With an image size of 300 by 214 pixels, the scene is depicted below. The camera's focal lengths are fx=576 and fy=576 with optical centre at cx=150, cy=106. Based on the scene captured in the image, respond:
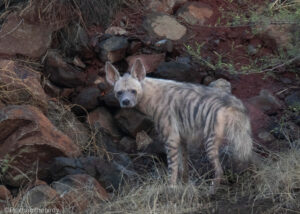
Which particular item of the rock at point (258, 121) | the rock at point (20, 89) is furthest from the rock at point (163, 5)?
the rock at point (20, 89)

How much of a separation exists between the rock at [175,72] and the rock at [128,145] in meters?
1.00

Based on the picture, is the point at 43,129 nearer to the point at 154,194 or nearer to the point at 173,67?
the point at 154,194

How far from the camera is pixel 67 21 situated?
882 centimetres

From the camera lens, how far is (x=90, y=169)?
651 centimetres

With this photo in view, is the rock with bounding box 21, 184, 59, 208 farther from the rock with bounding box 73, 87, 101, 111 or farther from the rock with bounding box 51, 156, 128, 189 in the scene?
the rock with bounding box 73, 87, 101, 111

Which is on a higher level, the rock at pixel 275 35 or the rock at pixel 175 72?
the rock at pixel 275 35

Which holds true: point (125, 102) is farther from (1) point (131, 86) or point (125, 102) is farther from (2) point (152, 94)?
(2) point (152, 94)

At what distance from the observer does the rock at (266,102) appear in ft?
26.8

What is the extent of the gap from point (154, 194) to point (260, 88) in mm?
3191

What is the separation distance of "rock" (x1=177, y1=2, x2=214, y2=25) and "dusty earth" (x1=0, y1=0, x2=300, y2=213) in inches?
0.7

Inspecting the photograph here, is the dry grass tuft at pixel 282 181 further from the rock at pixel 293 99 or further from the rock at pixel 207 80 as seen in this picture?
the rock at pixel 207 80

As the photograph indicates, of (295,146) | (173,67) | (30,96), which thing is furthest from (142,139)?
(295,146)

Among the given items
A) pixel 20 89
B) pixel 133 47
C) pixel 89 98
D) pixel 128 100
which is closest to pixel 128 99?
pixel 128 100

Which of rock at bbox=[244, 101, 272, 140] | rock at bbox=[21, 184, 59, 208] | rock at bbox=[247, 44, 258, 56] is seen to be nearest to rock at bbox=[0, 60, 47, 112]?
→ rock at bbox=[21, 184, 59, 208]
